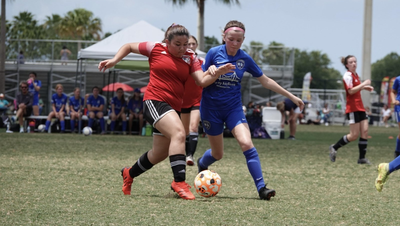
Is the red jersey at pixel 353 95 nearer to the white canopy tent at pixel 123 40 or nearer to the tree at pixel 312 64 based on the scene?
the white canopy tent at pixel 123 40

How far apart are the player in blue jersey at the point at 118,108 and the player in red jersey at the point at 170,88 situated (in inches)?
528

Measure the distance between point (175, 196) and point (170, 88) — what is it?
1163 millimetres

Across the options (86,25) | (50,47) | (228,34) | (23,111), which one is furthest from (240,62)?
(86,25)

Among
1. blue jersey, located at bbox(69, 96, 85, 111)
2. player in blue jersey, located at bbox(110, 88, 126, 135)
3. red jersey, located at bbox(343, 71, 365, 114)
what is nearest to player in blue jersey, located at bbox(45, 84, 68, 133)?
blue jersey, located at bbox(69, 96, 85, 111)

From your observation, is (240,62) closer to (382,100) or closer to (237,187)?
(237,187)

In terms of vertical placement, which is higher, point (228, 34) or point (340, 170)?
point (228, 34)

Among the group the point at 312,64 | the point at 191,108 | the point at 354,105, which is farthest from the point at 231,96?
the point at 312,64

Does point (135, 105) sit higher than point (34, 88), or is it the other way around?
point (34, 88)

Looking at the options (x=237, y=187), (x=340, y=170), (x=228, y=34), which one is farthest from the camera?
(x=340, y=170)

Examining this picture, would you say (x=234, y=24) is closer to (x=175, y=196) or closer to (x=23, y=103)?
(x=175, y=196)

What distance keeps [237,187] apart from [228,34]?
200 centimetres

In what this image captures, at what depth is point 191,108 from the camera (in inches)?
366

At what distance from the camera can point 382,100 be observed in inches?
1841

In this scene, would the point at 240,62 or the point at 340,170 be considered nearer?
the point at 240,62
